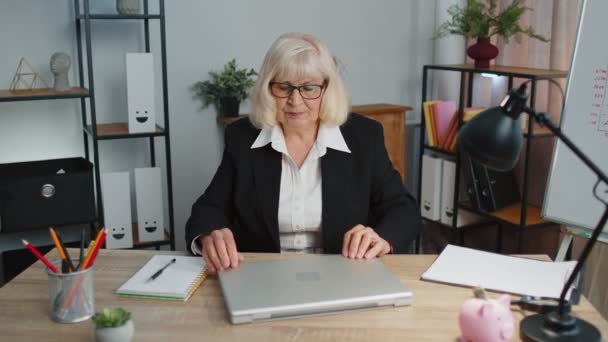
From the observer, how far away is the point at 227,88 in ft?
9.97

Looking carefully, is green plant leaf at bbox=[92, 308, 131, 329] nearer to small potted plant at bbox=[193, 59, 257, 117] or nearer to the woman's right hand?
the woman's right hand

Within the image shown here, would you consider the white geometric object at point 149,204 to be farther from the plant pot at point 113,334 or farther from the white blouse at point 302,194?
the plant pot at point 113,334

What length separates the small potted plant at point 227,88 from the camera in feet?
9.95

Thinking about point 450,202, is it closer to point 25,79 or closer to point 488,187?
point 488,187

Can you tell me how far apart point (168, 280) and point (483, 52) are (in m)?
2.05

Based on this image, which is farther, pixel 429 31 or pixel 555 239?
pixel 429 31

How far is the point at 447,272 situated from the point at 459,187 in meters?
1.76

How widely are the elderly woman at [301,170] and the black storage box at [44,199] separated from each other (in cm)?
100

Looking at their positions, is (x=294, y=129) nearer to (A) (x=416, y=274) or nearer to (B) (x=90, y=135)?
(A) (x=416, y=274)

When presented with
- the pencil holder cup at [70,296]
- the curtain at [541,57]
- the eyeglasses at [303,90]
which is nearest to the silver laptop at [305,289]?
the pencil holder cup at [70,296]

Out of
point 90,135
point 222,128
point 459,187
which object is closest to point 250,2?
point 222,128

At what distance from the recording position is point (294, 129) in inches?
75.4

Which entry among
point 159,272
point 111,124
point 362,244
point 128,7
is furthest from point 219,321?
point 111,124

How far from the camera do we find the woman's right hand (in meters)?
1.46
